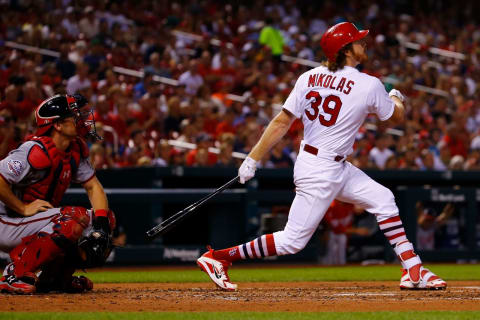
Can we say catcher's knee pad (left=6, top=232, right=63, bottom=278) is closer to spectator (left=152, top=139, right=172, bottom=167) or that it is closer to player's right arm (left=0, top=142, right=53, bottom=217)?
player's right arm (left=0, top=142, right=53, bottom=217)

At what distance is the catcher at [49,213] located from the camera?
598 centimetres

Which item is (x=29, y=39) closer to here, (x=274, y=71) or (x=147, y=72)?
(x=147, y=72)

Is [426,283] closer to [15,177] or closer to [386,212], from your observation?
[386,212]

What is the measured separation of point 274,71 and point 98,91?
471 cm

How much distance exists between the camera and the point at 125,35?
15594mm

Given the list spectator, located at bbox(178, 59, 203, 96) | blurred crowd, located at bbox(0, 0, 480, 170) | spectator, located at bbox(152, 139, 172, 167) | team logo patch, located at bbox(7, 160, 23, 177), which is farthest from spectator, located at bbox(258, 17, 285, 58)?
team logo patch, located at bbox(7, 160, 23, 177)

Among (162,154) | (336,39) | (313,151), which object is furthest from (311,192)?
(162,154)

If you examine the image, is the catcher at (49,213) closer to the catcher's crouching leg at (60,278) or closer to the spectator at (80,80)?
the catcher's crouching leg at (60,278)

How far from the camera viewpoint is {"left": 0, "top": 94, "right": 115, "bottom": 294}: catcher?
19.6 ft

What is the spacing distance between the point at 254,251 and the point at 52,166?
5.30 ft

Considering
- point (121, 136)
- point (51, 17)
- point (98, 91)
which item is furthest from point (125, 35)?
point (121, 136)

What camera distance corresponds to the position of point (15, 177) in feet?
19.5

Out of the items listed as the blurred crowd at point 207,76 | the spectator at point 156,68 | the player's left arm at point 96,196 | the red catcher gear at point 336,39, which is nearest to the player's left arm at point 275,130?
the red catcher gear at point 336,39

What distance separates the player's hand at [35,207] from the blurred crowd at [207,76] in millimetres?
4111
